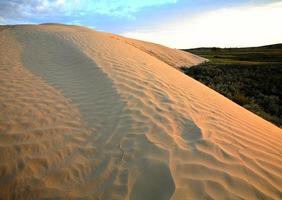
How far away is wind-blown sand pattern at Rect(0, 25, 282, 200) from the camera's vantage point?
9.86 ft

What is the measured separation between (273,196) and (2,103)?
507 cm

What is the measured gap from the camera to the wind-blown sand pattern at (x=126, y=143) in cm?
300

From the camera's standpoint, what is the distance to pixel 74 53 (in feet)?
29.9

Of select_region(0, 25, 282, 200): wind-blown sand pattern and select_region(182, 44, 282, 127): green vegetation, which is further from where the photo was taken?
select_region(182, 44, 282, 127): green vegetation

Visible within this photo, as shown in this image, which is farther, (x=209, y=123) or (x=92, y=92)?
(x=92, y=92)

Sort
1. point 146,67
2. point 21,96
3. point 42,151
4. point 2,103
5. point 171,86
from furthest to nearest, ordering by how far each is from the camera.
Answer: point 146,67 → point 171,86 → point 21,96 → point 2,103 → point 42,151

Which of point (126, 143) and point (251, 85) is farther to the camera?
point (251, 85)

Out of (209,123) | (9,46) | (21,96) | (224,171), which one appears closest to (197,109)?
(209,123)

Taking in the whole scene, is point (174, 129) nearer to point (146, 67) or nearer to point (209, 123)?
point (209, 123)

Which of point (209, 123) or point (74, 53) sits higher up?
point (74, 53)

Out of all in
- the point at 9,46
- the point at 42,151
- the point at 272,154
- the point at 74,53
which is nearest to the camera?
the point at 42,151

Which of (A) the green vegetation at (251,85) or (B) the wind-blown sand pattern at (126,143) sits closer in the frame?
(B) the wind-blown sand pattern at (126,143)

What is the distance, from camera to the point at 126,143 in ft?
12.5

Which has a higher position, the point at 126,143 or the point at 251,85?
the point at 126,143
